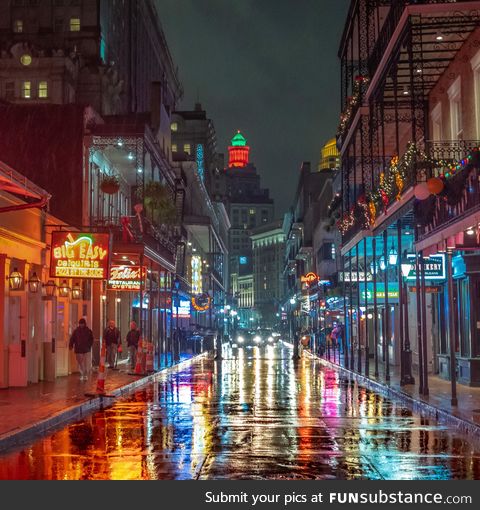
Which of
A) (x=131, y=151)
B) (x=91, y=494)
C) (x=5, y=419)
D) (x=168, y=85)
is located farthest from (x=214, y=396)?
(x=168, y=85)

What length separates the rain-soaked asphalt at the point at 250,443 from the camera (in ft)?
34.7

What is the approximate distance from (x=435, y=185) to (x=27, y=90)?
4621 centimetres

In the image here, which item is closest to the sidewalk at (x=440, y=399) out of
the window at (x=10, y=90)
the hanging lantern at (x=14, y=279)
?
the hanging lantern at (x=14, y=279)

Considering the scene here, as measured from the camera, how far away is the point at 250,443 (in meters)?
13.2

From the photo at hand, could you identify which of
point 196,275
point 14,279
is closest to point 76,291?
point 14,279

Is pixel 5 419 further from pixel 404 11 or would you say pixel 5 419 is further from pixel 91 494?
pixel 404 11

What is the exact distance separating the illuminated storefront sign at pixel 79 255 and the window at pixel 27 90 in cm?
3667

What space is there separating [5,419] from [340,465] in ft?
23.2

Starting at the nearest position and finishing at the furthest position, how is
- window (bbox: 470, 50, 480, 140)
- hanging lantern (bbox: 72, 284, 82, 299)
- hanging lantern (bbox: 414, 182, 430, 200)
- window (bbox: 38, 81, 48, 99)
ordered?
hanging lantern (bbox: 414, 182, 430, 200)
window (bbox: 470, 50, 480, 140)
hanging lantern (bbox: 72, 284, 82, 299)
window (bbox: 38, 81, 48, 99)

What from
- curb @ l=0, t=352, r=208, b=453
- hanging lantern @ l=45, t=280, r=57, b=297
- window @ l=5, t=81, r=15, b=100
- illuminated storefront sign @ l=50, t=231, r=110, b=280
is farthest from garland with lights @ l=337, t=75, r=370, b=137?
window @ l=5, t=81, r=15, b=100

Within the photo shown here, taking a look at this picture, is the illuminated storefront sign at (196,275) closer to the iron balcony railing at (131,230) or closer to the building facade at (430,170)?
the iron balcony railing at (131,230)

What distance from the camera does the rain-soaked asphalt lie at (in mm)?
10586

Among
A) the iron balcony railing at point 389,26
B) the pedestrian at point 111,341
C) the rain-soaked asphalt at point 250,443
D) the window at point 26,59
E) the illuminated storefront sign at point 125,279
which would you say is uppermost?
the window at point 26,59

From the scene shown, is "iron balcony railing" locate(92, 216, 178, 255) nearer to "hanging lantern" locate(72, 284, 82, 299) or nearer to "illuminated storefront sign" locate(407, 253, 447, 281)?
"hanging lantern" locate(72, 284, 82, 299)
